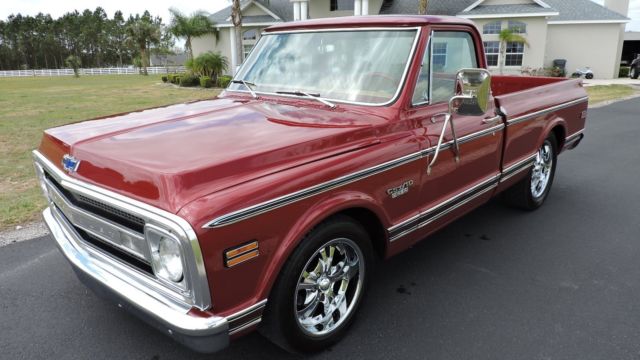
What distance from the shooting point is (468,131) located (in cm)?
349

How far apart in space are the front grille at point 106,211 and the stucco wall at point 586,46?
29841 mm

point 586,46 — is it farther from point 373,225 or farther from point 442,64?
point 373,225

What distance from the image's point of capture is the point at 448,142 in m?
3.27

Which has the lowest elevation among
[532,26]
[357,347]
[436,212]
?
[357,347]

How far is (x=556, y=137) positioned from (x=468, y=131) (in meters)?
2.28

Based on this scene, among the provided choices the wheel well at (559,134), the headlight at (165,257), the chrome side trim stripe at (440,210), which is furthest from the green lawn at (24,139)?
the wheel well at (559,134)

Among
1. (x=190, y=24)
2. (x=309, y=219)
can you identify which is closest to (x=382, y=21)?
(x=309, y=219)

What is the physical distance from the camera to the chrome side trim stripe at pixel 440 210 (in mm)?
3020

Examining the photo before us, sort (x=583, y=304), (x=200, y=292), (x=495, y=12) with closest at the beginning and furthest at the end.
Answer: (x=200, y=292)
(x=583, y=304)
(x=495, y=12)

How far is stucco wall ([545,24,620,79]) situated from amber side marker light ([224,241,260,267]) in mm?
29755

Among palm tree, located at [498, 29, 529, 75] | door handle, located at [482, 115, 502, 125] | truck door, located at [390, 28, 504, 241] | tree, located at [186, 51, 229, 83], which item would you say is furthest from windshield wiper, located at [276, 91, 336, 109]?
palm tree, located at [498, 29, 529, 75]

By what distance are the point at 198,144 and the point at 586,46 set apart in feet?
100

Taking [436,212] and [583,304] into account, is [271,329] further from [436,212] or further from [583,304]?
[583,304]

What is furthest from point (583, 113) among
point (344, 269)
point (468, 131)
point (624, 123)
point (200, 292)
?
point (624, 123)
